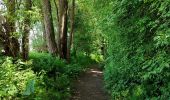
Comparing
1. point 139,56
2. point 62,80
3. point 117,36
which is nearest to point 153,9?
point 139,56

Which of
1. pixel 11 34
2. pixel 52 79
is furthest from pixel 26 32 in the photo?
pixel 52 79

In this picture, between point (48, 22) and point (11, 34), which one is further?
point (48, 22)

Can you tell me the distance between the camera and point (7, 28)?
13133mm

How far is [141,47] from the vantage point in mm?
7449

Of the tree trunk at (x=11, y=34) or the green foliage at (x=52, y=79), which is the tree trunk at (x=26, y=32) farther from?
the green foliage at (x=52, y=79)

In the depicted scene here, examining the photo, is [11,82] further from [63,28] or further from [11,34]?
[63,28]

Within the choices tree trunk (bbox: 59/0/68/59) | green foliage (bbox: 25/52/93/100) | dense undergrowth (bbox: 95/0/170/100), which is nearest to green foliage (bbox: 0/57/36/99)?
green foliage (bbox: 25/52/93/100)

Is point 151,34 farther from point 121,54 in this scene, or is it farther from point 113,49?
point 113,49

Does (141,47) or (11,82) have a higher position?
(141,47)

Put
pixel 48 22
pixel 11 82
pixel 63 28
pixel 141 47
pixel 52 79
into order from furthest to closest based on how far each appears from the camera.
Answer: pixel 63 28 → pixel 48 22 → pixel 52 79 → pixel 11 82 → pixel 141 47

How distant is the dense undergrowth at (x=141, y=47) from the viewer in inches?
247

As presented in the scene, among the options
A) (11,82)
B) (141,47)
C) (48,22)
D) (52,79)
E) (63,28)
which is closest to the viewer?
(141,47)

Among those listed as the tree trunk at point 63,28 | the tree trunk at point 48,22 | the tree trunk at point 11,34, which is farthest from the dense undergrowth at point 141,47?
the tree trunk at point 63,28

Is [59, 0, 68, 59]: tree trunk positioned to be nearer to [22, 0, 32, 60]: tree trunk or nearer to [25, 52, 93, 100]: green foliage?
[25, 52, 93, 100]: green foliage
